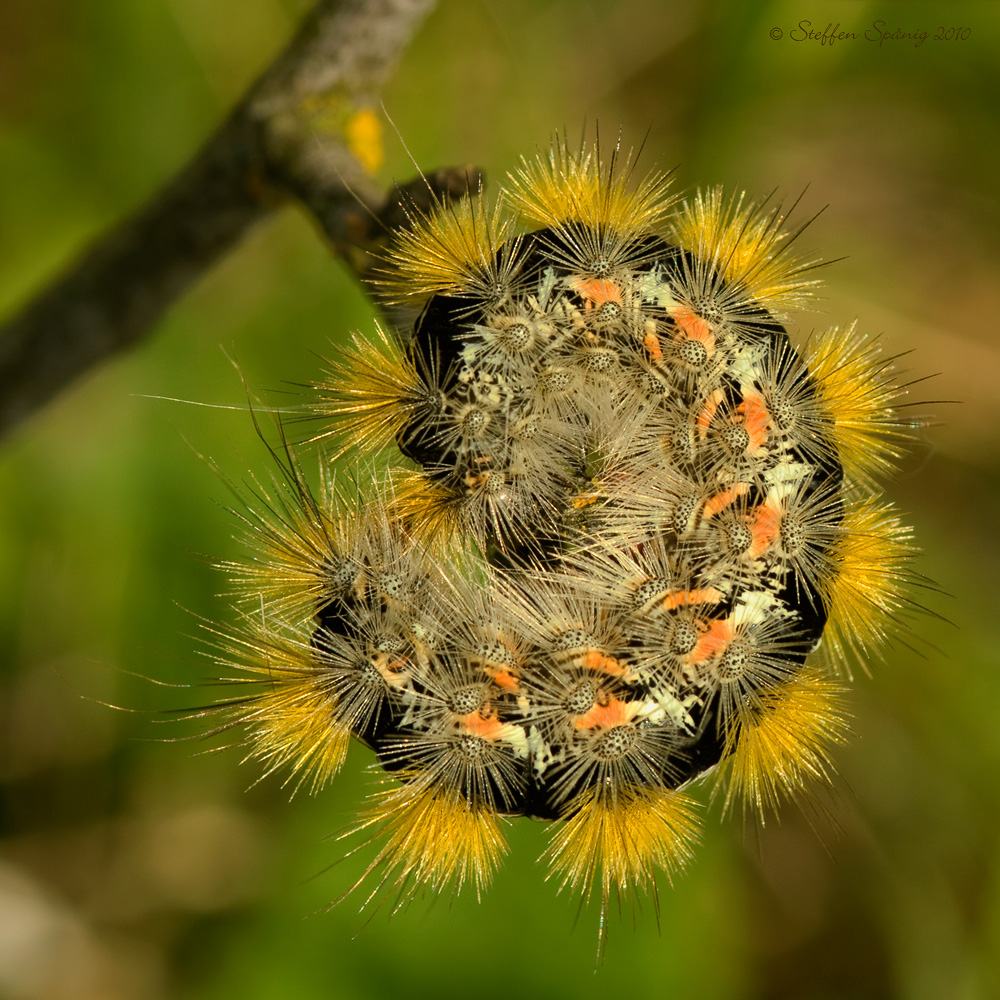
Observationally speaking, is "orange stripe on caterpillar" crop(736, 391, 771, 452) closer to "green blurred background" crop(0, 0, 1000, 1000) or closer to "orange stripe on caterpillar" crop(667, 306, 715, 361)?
"orange stripe on caterpillar" crop(667, 306, 715, 361)

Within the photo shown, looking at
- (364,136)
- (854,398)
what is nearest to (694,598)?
(854,398)

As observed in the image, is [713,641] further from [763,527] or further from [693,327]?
[693,327]

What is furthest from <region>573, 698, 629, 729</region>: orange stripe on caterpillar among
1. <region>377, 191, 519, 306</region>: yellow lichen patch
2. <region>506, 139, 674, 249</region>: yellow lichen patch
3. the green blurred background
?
the green blurred background

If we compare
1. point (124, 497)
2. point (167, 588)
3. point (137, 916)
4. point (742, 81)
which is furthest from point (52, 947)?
point (742, 81)

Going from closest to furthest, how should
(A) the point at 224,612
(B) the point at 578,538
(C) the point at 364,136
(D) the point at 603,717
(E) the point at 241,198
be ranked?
(D) the point at 603,717 → (B) the point at 578,538 → (C) the point at 364,136 → (E) the point at 241,198 → (A) the point at 224,612

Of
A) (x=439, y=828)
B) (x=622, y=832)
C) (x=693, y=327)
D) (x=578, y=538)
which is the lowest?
(x=439, y=828)

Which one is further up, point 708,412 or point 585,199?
point 585,199
